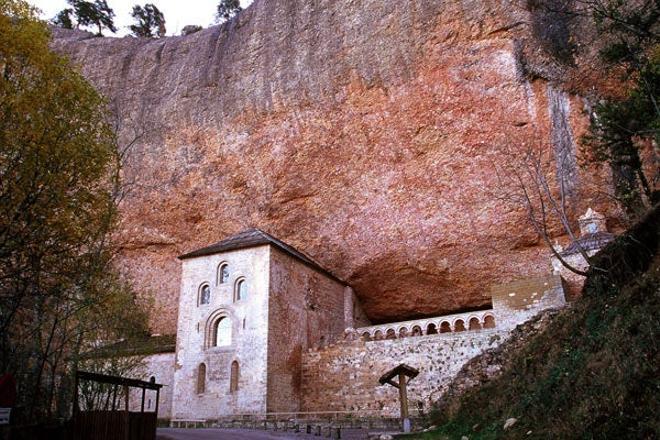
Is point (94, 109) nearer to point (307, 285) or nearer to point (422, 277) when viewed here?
point (307, 285)

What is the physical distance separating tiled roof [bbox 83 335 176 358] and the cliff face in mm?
3161

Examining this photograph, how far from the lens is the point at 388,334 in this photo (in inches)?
956

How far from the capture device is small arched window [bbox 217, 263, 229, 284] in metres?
23.5

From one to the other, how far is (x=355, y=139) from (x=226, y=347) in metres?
10.6

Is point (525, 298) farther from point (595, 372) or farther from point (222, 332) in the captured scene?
point (595, 372)

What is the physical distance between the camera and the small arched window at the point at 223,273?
23487 millimetres

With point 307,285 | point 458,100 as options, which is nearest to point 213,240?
point 307,285

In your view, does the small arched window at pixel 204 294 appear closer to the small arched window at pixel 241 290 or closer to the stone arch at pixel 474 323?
the small arched window at pixel 241 290

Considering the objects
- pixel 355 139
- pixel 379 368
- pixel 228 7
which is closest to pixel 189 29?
pixel 228 7

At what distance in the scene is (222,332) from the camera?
22.7 m

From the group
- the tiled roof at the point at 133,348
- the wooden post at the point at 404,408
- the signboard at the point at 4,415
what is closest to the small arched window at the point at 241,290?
the tiled roof at the point at 133,348

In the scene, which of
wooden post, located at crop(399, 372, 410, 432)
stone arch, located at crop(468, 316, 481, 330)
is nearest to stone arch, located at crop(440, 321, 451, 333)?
stone arch, located at crop(468, 316, 481, 330)

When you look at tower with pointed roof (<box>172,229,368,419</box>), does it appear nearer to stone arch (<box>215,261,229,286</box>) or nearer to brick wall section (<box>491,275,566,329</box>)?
stone arch (<box>215,261,229,286</box>)

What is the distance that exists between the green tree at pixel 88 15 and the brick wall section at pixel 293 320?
3022 centimetres
